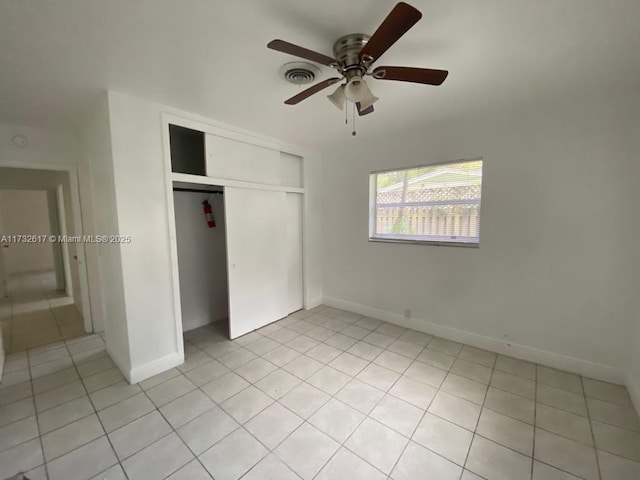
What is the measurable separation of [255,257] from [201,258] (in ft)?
2.76

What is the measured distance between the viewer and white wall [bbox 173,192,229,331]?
330 centimetres

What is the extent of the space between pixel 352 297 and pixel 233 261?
1.87 metres

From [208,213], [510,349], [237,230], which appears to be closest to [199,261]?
[208,213]

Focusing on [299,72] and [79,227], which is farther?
[79,227]

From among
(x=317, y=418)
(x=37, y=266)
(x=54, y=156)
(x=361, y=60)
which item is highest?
(x=361, y=60)

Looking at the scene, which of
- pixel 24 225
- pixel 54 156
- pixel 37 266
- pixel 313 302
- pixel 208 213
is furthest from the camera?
pixel 37 266

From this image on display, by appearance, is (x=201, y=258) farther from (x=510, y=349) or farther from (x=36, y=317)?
(x=510, y=349)

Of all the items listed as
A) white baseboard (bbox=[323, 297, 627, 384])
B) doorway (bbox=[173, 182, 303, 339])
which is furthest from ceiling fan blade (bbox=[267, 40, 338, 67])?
white baseboard (bbox=[323, 297, 627, 384])

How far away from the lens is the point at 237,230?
3037 mm

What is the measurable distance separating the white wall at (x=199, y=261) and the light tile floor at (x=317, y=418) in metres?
0.76

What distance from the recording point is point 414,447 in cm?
Answer: 163

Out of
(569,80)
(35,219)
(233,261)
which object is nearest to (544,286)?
(569,80)

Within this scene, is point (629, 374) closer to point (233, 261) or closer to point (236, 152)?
point (233, 261)

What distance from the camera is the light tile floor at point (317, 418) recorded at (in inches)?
59.4
